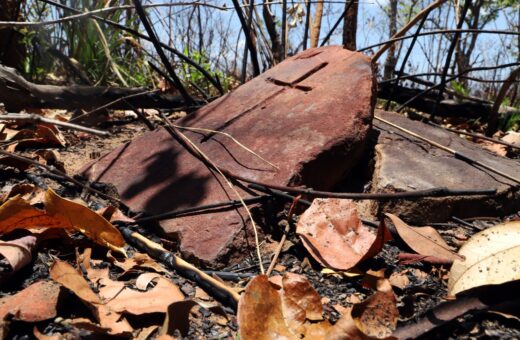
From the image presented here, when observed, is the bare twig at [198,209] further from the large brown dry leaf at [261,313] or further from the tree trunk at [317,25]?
the tree trunk at [317,25]

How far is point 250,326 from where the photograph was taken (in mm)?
939

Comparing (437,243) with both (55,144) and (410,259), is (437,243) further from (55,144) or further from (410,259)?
(55,144)

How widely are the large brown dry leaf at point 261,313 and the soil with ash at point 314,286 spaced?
3.6 inches

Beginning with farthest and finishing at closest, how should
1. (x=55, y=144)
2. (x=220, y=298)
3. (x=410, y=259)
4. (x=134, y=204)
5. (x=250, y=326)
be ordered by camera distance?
(x=55, y=144) → (x=134, y=204) → (x=410, y=259) → (x=220, y=298) → (x=250, y=326)

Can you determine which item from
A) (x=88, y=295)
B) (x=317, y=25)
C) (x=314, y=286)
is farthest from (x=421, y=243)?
(x=317, y=25)

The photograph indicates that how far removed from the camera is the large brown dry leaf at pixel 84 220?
1.23m

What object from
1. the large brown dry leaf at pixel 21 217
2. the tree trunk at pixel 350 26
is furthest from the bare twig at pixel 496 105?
the large brown dry leaf at pixel 21 217

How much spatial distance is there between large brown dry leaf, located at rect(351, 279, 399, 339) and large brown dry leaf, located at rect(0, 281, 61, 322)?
0.60 metres

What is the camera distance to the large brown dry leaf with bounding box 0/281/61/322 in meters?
0.96

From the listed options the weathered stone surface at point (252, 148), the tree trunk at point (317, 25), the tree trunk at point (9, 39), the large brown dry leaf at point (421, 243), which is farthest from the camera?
the tree trunk at point (317, 25)

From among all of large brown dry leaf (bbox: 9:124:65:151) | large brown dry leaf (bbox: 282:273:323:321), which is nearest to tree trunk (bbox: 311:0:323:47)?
large brown dry leaf (bbox: 9:124:65:151)

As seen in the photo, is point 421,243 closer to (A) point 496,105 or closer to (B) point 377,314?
(B) point 377,314

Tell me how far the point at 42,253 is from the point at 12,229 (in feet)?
0.30

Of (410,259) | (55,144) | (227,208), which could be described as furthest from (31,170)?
(410,259)
